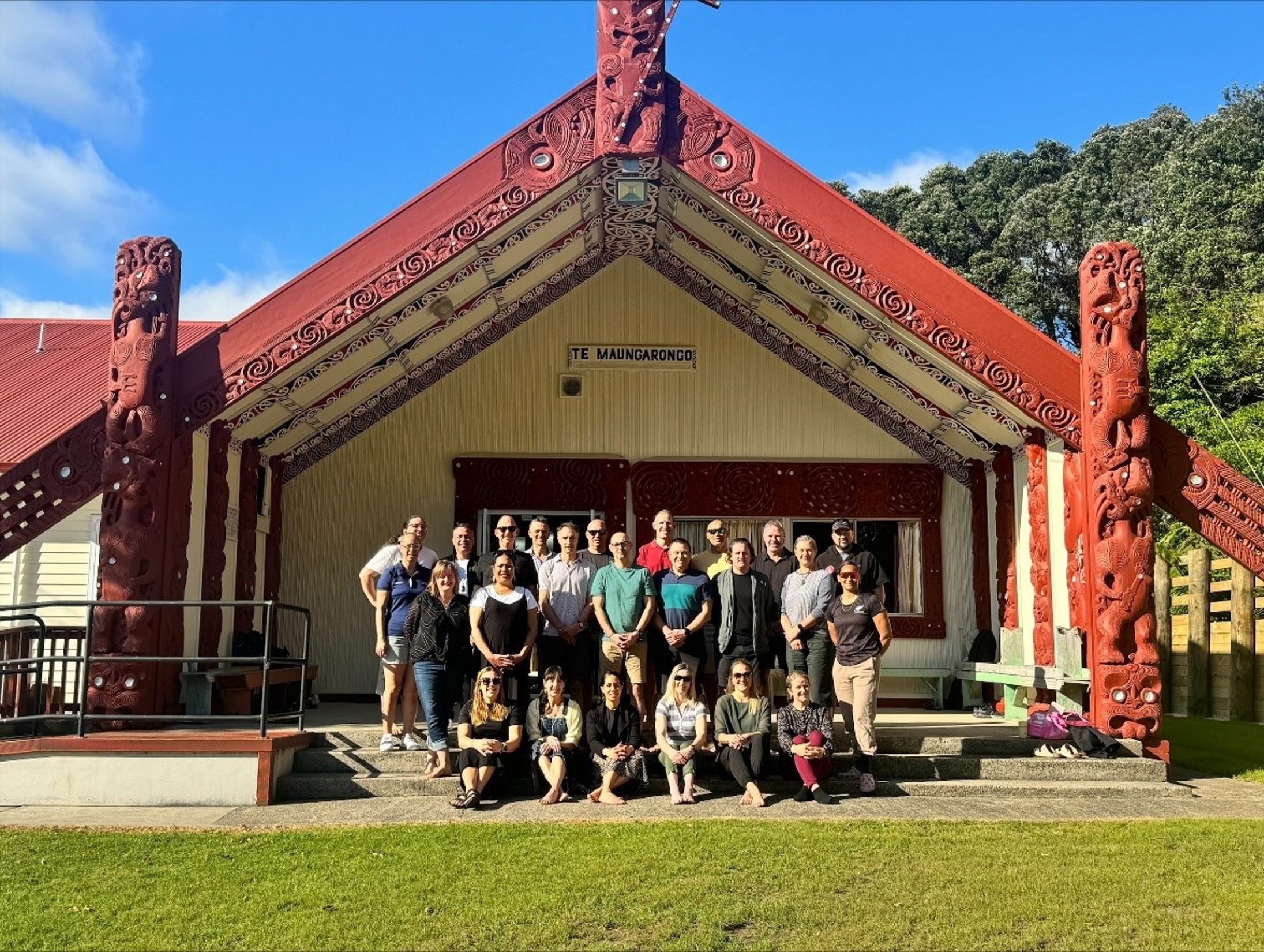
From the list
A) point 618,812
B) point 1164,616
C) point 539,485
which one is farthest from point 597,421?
point 1164,616

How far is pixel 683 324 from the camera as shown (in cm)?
1170

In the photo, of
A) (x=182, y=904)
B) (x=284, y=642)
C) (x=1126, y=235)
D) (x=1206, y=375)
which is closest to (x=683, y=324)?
(x=284, y=642)

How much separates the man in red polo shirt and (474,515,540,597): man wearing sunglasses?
2.41 feet

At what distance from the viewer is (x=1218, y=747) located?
9.13m

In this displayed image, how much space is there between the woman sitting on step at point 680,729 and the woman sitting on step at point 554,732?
1.69 ft

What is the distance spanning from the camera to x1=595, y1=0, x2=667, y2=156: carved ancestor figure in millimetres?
8266

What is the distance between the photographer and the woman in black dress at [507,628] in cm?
688

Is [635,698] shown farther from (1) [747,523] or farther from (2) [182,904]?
(1) [747,523]

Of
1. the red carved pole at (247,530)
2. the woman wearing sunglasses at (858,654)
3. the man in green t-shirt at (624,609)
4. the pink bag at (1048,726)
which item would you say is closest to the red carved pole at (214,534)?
the red carved pole at (247,530)

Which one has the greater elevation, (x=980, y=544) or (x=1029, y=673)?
(x=980, y=544)

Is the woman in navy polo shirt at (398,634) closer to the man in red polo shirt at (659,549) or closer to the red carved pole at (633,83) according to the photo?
the man in red polo shirt at (659,549)

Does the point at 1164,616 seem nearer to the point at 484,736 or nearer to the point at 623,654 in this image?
the point at 623,654

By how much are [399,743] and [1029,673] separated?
507 cm

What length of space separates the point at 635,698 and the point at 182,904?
10.4 ft
